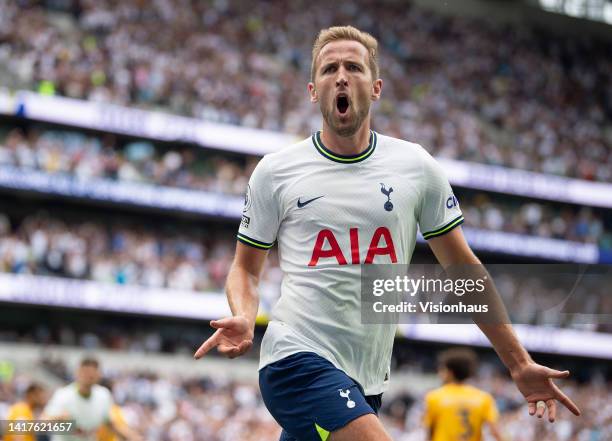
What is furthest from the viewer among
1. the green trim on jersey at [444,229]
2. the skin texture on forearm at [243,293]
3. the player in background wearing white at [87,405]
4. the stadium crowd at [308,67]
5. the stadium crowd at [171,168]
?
the stadium crowd at [308,67]

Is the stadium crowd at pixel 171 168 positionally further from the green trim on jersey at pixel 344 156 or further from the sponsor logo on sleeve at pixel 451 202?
the sponsor logo on sleeve at pixel 451 202

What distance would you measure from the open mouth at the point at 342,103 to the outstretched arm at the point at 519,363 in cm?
70

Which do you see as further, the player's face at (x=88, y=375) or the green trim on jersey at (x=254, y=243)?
the player's face at (x=88, y=375)

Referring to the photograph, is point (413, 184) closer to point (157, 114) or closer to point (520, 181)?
point (157, 114)

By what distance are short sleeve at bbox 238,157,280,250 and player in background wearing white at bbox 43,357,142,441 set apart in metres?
5.02

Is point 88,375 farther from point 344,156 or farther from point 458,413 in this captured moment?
point 344,156

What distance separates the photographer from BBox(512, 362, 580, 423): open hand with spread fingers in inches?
161

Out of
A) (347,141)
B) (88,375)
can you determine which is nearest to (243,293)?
(347,141)

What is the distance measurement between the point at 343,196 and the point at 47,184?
2248cm

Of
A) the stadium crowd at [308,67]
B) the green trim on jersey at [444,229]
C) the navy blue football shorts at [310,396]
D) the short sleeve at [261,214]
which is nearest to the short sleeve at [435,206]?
the green trim on jersey at [444,229]

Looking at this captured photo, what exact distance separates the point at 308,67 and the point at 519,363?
93.2 ft

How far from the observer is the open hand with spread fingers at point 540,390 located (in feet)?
13.4

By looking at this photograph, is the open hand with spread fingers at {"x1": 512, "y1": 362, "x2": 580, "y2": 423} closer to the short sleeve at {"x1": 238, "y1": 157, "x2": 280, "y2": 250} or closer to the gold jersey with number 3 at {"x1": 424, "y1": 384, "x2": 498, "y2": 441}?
the short sleeve at {"x1": 238, "y1": 157, "x2": 280, "y2": 250}

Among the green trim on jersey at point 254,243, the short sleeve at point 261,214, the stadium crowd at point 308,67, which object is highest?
the stadium crowd at point 308,67
